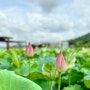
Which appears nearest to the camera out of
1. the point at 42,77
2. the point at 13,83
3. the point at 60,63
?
the point at 13,83

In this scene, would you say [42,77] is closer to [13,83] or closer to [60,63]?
[60,63]

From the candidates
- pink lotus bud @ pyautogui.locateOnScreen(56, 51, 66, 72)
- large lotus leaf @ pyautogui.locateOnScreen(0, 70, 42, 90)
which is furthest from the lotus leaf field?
pink lotus bud @ pyautogui.locateOnScreen(56, 51, 66, 72)

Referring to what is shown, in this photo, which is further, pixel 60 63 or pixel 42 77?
pixel 42 77

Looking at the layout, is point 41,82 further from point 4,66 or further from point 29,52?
point 4,66

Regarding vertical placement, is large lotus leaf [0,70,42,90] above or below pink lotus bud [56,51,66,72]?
below

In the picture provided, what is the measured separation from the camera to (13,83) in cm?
99

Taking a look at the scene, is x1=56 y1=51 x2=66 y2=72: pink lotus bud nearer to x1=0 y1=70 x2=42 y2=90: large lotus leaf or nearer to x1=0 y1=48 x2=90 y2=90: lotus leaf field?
x1=0 y1=48 x2=90 y2=90: lotus leaf field

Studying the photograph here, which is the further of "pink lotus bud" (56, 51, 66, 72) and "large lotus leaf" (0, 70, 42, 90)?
"pink lotus bud" (56, 51, 66, 72)

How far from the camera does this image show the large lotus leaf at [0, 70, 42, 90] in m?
0.96

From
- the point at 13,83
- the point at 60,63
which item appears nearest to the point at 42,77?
the point at 60,63

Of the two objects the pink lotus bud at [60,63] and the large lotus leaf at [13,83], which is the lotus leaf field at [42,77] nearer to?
the large lotus leaf at [13,83]

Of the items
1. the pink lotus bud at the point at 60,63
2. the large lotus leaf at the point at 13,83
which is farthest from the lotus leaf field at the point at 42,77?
the pink lotus bud at the point at 60,63

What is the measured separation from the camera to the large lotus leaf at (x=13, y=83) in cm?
96

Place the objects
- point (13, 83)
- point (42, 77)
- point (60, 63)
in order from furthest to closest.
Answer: point (42, 77), point (60, 63), point (13, 83)
